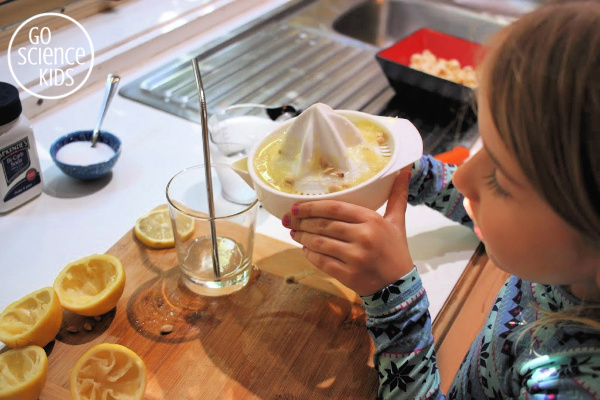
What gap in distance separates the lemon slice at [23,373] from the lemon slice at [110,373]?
41 mm

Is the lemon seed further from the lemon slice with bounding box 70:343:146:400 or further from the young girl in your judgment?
the young girl

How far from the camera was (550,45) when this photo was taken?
46cm

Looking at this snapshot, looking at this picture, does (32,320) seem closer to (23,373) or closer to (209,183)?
(23,373)

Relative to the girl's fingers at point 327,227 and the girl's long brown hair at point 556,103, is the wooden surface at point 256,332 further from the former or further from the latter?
the girl's long brown hair at point 556,103

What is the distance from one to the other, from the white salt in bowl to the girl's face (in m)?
0.09

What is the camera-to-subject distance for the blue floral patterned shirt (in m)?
0.59

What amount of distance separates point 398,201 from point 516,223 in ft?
0.59

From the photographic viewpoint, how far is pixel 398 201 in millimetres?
684

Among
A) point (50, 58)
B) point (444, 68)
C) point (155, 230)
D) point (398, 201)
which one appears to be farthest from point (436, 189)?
point (50, 58)

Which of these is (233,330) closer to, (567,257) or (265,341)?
(265,341)

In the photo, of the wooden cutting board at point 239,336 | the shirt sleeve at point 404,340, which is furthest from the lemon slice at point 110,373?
the shirt sleeve at point 404,340

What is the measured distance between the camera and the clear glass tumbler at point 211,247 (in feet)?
2.49

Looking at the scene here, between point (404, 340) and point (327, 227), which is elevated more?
point (327, 227)

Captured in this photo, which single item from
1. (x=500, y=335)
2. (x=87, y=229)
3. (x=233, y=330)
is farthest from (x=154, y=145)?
(x=500, y=335)
